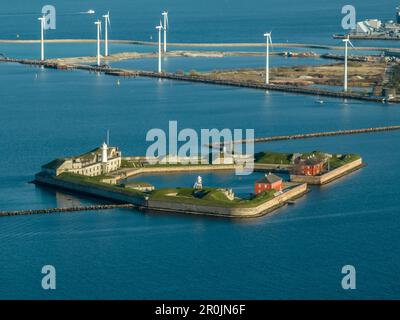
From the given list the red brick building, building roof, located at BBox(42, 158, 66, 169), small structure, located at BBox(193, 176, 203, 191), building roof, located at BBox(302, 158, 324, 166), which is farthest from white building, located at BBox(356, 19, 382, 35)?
small structure, located at BBox(193, 176, 203, 191)

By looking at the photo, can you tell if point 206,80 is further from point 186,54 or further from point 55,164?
point 55,164

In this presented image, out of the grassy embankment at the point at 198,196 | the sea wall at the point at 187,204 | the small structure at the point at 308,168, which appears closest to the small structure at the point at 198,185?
the grassy embankment at the point at 198,196

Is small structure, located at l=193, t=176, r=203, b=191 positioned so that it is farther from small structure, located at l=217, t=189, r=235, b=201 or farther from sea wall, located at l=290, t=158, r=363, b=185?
sea wall, located at l=290, t=158, r=363, b=185

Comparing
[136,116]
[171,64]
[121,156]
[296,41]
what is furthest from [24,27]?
[121,156]

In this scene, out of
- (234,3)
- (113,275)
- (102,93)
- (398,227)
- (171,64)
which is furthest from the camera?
(234,3)

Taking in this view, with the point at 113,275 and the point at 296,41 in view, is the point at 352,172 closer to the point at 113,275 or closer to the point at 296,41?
the point at 113,275

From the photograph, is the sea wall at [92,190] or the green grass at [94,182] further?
the green grass at [94,182]

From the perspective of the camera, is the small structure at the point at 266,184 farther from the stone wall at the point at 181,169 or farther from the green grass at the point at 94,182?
the stone wall at the point at 181,169
